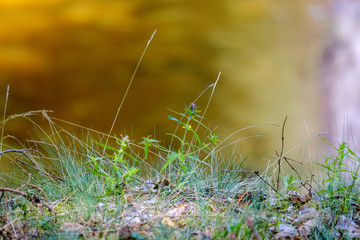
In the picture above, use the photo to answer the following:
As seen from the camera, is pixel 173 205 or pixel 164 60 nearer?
pixel 173 205

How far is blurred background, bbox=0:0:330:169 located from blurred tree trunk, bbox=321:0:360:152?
0.56 feet

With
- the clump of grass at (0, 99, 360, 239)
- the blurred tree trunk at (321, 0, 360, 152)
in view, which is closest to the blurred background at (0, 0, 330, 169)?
the blurred tree trunk at (321, 0, 360, 152)

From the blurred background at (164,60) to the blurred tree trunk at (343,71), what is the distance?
0.17 metres

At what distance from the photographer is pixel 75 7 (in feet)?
22.4

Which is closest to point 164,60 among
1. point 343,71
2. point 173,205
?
point 343,71

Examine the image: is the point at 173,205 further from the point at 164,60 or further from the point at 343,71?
the point at 164,60

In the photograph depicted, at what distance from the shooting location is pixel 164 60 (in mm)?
6418

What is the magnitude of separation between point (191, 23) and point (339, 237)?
5.70 m

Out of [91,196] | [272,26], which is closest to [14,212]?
[91,196]

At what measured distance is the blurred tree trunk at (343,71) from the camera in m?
5.37

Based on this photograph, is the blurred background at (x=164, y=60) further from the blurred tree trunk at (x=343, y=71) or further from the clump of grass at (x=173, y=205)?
the clump of grass at (x=173, y=205)

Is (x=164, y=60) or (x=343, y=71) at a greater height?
(x=343, y=71)

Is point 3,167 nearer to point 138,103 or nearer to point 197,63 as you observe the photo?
point 138,103

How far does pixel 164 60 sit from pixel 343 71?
244cm
